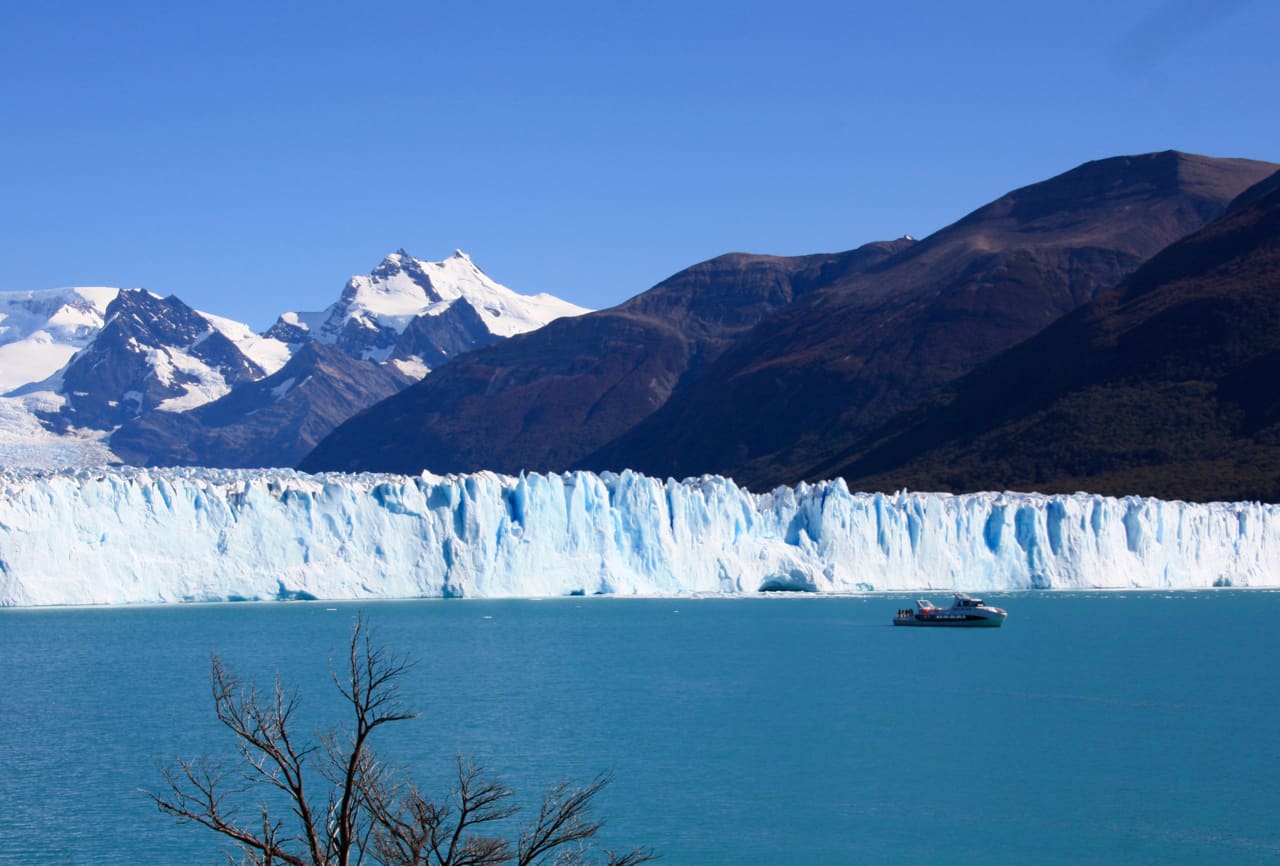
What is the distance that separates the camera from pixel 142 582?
4728 cm

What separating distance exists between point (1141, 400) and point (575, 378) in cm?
8894

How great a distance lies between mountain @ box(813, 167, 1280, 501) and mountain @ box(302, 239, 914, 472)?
56.2m

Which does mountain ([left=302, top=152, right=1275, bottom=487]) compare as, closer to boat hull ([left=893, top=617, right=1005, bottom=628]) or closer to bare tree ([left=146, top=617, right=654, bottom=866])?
boat hull ([left=893, top=617, right=1005, bottom=628])

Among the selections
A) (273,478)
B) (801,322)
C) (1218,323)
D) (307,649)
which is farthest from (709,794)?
(801,322)

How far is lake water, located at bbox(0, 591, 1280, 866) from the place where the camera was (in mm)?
17328

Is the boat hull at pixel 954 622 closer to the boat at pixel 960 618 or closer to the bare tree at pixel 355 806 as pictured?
the boat at pixel 960 618

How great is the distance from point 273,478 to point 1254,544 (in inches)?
1422

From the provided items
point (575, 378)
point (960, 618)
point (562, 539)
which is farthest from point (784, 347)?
point (960, 618)

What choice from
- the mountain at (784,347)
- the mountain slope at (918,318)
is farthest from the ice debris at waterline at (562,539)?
the mountain at (784,347)

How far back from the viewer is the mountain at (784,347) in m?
126

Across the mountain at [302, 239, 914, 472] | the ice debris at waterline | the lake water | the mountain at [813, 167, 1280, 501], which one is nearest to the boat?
the lake water

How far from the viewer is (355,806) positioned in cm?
930

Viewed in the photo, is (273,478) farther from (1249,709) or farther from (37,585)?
(1249,709)

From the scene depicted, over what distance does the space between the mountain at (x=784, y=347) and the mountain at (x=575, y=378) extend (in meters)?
0.28
